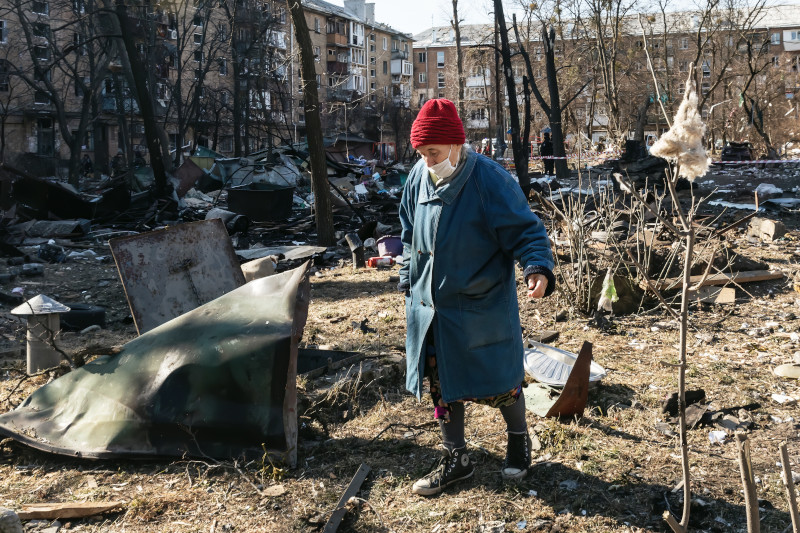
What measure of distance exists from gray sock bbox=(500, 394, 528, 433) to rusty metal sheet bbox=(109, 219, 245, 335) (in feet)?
9.72

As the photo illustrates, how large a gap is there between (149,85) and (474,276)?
106 feet

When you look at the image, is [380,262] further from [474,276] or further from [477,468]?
[474,276]

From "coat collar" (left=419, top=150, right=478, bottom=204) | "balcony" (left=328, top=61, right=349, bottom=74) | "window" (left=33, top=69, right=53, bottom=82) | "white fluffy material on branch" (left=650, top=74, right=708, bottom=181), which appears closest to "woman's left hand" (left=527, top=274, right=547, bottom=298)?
"coat collar" (left=419, top=150, right=478, bottom=204)

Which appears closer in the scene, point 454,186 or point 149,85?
point 454,186

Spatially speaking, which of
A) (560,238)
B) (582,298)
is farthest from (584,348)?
(560,238)

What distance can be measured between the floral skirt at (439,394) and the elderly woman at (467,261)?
0.5 inches

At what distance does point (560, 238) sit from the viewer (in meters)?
8.20

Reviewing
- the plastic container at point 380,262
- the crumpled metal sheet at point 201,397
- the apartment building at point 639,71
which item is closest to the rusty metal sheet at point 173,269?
the crumpled metal sheet at point 201,397

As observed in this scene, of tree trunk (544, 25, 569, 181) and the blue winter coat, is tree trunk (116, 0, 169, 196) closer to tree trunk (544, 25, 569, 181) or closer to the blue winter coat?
tree trunk (544, 25, 569, 181)

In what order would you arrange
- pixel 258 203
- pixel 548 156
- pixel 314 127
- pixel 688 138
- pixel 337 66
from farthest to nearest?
pixel 337 66, pixel 548 156, pixel 258 203, pixel 314 127, pixel 688 138

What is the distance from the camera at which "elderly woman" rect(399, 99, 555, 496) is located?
2994 millimetres

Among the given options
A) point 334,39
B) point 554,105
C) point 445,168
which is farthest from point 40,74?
point 334,39

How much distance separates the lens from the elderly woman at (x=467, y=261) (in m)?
2.99

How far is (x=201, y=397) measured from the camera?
3.58m
